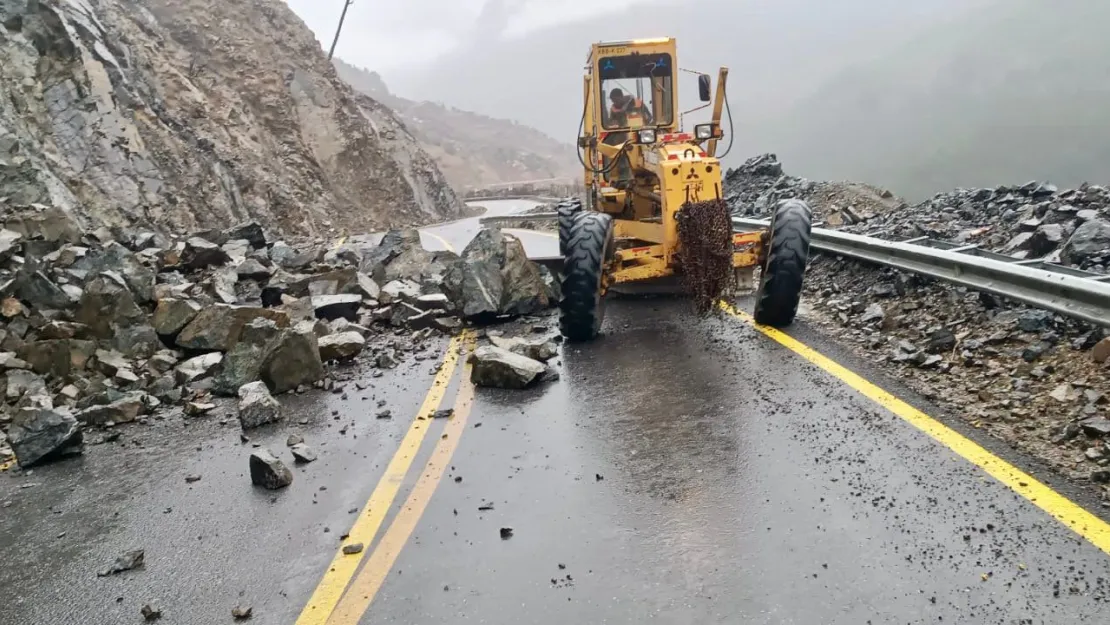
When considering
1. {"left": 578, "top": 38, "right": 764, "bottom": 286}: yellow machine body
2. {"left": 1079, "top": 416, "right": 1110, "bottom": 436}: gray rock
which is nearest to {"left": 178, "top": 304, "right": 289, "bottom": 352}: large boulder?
{"left": 578, "top": 38, "right": 764, "bottom": 286}: yellow machine body

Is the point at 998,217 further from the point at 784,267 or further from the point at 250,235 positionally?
the point at 250,235

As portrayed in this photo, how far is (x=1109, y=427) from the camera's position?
4250 mm

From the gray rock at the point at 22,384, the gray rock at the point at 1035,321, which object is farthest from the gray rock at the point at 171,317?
the gray rock at the point at 1035,321

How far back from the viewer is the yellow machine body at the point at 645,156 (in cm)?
786

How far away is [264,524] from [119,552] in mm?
699

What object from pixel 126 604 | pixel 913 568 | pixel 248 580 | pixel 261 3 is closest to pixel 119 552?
pixel 126 604

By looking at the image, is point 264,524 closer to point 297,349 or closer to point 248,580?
point 248,580

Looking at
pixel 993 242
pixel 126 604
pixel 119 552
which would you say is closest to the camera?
pixel 126 604

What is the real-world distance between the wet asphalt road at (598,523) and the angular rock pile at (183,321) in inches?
21.1

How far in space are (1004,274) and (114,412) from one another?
7.09 m

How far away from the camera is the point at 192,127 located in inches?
989

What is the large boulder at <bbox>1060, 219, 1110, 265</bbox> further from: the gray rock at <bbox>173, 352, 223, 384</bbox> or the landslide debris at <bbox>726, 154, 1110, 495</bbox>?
the gray rock at <bbox>173, 352, 223, 384</bbox>

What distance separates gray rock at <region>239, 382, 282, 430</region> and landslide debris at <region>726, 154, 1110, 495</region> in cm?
477

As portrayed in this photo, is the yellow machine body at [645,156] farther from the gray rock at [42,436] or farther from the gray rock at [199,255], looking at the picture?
the gray rock at [199,255]
